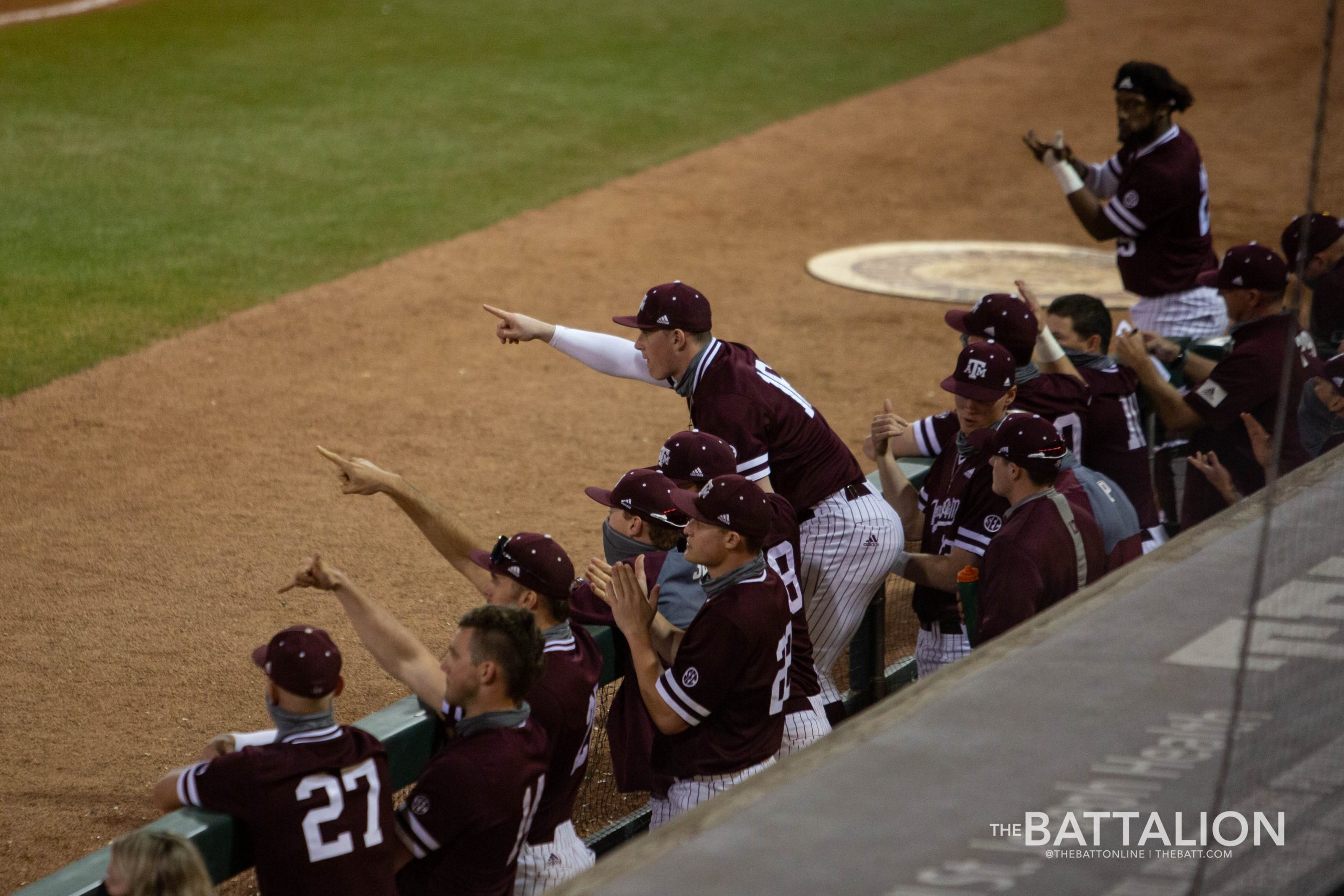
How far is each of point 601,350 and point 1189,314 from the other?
3018 millimetres

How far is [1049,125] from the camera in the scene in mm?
14906

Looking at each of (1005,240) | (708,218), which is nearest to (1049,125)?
(1005,240)

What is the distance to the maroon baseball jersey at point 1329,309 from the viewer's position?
5340 millimetres

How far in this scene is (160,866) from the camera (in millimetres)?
2650

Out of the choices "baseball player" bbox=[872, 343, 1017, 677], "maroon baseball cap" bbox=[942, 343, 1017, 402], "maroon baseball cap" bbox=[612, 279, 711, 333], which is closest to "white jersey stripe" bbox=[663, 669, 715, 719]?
"baseball player" bbox=[872, 343, 1017, 677]

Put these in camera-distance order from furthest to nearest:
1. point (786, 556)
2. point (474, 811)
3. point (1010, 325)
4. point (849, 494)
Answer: point (1010, 325), point (849, 494), point (786, 556), point (474, 811)

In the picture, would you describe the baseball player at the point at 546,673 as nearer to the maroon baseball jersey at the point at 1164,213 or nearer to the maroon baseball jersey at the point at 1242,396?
the maroon baseball jersey at the point at 1242,396

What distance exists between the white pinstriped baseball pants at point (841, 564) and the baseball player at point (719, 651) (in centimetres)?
80

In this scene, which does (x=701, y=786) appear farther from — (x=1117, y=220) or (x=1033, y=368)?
(x=1117, y=220)

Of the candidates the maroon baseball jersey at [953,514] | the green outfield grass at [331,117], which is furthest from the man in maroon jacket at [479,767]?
the green outfield grass at [331,117]

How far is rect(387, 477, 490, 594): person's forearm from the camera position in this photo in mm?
4113

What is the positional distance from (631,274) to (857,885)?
8575mm

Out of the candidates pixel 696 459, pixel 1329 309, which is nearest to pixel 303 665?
pixel 696 459

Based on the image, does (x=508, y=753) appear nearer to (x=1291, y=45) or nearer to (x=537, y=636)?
(x=537, y=636)
